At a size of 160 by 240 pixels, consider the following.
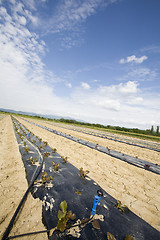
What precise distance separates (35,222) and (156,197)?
160 inches

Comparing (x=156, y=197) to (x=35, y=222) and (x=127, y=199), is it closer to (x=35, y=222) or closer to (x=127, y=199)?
(x=127, y=199)

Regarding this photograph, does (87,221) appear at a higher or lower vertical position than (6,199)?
higher

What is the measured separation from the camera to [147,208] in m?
2.95

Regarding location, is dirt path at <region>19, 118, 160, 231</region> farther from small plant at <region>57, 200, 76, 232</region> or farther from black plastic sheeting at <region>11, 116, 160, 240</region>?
small plant at <region>57, 200, 76, 232</region>

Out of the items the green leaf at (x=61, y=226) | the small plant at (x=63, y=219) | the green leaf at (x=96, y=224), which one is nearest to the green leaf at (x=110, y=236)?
the green leaf at (x=96, y=224)

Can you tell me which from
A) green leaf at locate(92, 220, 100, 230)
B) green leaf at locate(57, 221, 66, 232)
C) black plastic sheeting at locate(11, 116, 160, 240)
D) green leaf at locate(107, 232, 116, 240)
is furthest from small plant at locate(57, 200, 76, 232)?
green leaf at locate(107, 232, 116, 240)

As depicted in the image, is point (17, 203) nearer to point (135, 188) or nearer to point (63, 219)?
point (63, 219)

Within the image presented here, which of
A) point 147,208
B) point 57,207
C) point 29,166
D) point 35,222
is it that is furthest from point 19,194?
point 147,208

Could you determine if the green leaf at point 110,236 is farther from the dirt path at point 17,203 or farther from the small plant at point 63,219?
the dirt path at point 17,203

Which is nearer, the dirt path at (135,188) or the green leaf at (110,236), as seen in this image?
the green leaf at (110,236)

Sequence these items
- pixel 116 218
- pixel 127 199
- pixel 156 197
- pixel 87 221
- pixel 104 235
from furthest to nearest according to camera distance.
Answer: pixel 156 197, pixel 127 199, pixel 116 218, pixel 87 221, pixel 104 235

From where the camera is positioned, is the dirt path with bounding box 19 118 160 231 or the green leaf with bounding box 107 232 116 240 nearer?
the green leaf with bounding box 107 232 116 240

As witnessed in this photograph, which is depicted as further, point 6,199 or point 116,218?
point 6,199

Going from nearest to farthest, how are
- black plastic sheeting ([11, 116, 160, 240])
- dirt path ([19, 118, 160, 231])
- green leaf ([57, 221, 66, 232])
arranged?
green leaf ([57, 221, 66, 232]) < black plastic sheeting ([11, 116, 160, 240]) < dirt path ([19, 118, 160, 231])
